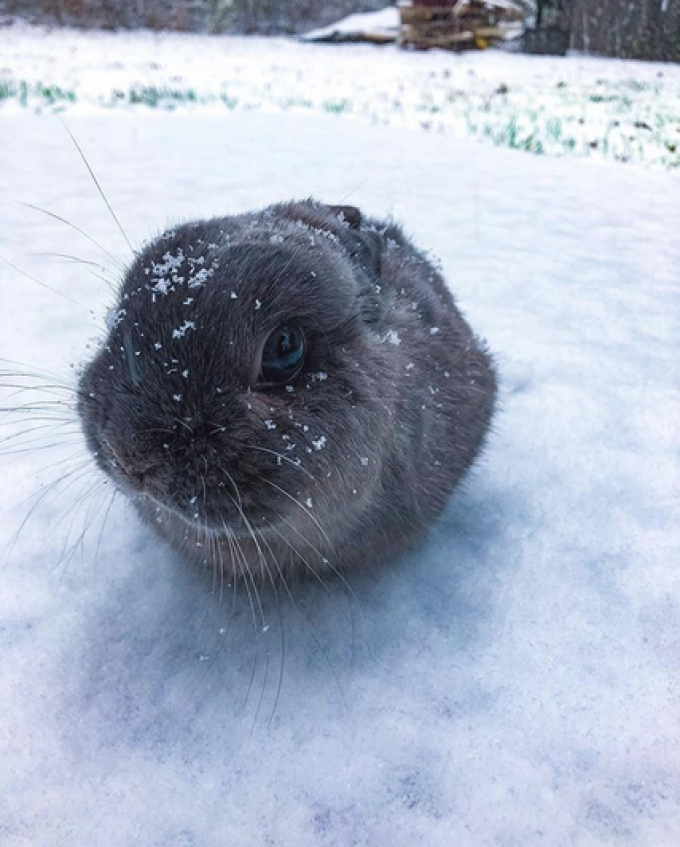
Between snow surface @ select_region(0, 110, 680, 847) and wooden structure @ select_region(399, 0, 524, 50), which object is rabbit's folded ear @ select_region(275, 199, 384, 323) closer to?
snow surface @ select_region(0, 110, 680, 847)

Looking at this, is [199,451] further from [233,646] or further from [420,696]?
[420,696]

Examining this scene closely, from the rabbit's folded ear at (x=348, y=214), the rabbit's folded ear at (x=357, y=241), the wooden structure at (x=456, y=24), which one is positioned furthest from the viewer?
the wooden structure at (x=456, y=24)

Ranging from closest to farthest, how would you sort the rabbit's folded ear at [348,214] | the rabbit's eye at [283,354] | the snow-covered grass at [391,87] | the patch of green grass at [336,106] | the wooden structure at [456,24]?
the rabbit's eye at [283,354] < the rabbit's folded ear at [348,214] < the snow-covered grass at [391,87] < the patch of green grass at [336,106] < the wooden structure at [456,24]

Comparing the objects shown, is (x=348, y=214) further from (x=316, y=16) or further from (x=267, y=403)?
(x=316, y=16)

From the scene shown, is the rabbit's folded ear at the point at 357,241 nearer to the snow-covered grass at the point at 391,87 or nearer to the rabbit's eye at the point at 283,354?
the rabbit's eye at the point at 283,354

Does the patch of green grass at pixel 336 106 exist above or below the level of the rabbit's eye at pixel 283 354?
above

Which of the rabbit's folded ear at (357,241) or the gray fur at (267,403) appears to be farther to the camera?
the rabbit's folded ear at (357,241)

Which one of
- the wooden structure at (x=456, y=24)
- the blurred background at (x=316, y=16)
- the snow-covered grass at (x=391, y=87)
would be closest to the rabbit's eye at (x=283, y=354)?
the snow-covered grass at (x=391, y=87)

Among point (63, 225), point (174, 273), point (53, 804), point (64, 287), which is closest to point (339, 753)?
point (53, 804)
